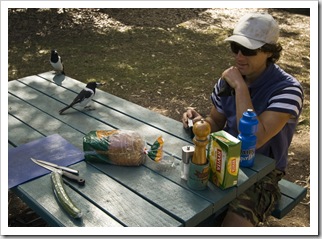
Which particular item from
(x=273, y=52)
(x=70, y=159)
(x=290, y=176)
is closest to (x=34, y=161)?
(x=70, y=159)

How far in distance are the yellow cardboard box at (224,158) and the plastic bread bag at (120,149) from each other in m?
0.34

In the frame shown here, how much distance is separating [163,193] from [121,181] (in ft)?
0.79

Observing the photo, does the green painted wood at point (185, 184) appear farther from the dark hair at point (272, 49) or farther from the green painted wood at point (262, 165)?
the dark hair at point (272, 49)

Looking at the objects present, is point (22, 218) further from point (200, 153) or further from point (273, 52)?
point (273, 52)

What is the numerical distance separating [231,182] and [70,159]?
909mm

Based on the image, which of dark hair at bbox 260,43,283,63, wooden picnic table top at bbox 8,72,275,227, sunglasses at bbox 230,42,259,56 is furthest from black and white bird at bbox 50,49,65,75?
dark hair at bbox 260,43,283,63

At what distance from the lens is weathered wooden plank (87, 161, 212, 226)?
194 centimetres

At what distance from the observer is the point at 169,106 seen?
17.3ft

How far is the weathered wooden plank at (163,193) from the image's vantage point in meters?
1.94

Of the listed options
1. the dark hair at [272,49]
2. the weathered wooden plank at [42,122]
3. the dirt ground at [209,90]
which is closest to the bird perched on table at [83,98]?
the weathered wooden plank at [42,122]

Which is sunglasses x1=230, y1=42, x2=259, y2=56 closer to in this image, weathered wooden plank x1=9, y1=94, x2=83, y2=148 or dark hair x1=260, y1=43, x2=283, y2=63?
dark hair x1=260, y1=43, x2=283, y2=63

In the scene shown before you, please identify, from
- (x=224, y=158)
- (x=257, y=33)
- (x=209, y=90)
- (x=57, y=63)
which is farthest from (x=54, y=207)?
(x=209, y=90)

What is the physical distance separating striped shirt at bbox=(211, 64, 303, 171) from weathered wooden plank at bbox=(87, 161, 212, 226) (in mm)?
Answer: 670

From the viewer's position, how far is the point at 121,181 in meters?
2.21
